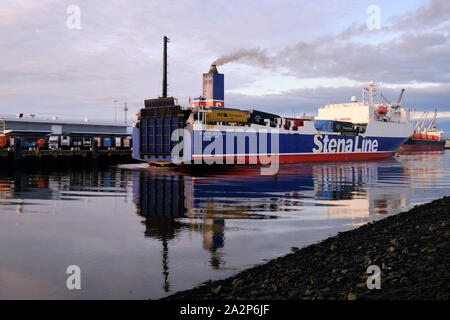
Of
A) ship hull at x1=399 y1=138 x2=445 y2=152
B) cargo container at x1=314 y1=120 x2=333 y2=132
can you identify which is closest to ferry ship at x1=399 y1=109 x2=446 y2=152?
ship hull at x1=399 y1=138 x2=445 y2=152

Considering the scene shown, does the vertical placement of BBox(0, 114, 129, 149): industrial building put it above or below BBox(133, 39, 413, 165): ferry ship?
above

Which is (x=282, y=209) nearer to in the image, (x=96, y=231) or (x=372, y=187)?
(x=96, y=231)

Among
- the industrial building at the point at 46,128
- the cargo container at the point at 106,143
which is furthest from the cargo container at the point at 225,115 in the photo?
the industrial building at the point at 46,128

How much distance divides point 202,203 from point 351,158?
5081 centimetres

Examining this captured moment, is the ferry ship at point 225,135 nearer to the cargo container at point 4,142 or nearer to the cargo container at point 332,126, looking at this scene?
the cargo container at point 332,126

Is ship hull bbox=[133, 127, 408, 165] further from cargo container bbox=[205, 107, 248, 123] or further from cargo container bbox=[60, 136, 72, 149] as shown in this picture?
cargo container bbox=[60, 136, 72, 149]

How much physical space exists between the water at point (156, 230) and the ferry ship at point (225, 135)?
15424 mm

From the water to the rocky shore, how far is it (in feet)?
3.35

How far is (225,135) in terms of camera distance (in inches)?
1714

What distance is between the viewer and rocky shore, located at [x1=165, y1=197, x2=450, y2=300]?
6387 mm

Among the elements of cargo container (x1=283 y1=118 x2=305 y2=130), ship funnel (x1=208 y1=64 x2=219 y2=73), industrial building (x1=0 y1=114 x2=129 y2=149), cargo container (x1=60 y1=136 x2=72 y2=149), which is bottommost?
cargo container (x1=60 y1=136 x2=72 y2=149)

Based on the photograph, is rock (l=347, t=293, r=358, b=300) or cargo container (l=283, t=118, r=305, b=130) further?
cargo container (l=283, t=118, r=305, b=130)

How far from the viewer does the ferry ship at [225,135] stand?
4094 cm
